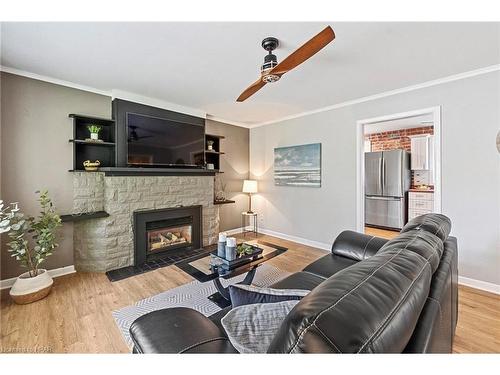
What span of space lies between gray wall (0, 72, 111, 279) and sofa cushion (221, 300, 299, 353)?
2.87m

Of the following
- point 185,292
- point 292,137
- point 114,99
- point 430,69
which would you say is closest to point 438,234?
point 430,69

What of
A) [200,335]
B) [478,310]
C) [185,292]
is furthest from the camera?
[185,292]

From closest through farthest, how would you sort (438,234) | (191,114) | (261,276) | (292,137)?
(438,234)
(261,276)
(191,114)
(292,137)

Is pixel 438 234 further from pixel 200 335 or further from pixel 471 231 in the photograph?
pixel 471 231

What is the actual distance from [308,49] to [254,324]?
1681 mm

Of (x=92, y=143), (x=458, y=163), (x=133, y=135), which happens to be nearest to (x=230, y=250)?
(x=133, y=135)

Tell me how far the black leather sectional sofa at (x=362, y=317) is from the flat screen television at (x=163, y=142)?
8.73ft

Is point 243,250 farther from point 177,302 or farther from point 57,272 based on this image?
point 57,272

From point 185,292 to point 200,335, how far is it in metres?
1.60

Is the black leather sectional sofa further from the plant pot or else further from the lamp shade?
the lamp shade

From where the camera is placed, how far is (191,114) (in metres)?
3.76

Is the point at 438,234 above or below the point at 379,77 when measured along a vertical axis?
below

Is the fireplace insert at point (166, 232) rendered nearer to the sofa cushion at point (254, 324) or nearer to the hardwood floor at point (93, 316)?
the hardwood floor at point (93, 316)
